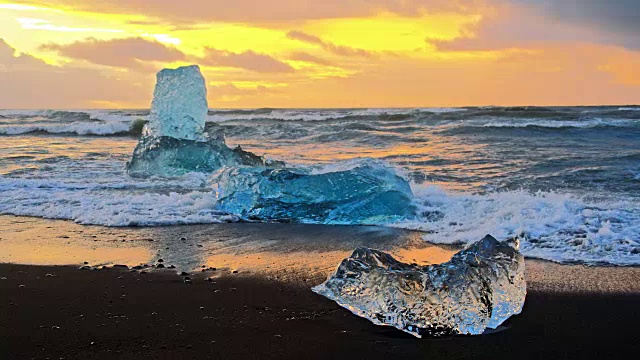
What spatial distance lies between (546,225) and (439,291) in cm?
267

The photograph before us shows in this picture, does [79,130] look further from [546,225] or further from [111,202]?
[546,225]

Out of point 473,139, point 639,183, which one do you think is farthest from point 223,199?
point 473,139

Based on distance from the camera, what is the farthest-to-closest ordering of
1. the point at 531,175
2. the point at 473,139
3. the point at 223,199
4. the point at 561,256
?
the point at 473,139
the point at 531,175
the point at 223,199
the point at 561,256

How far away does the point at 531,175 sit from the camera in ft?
32.7

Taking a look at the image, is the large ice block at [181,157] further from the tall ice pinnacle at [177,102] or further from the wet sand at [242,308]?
the wet sand at [242,308]

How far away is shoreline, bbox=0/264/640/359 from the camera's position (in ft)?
10.2

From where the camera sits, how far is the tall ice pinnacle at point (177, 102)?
1231cm

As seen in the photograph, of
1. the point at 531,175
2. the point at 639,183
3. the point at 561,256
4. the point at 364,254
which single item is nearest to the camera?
the point at 364,254

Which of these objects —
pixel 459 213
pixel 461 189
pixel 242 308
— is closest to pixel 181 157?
pixel 461 189

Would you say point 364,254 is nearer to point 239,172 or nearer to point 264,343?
point 264,343

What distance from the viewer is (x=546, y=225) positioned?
5.73 m

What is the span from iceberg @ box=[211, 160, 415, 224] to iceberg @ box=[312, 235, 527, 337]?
2816mm

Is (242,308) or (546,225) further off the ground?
(546,225)

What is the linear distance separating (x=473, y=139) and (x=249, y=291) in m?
15.8
